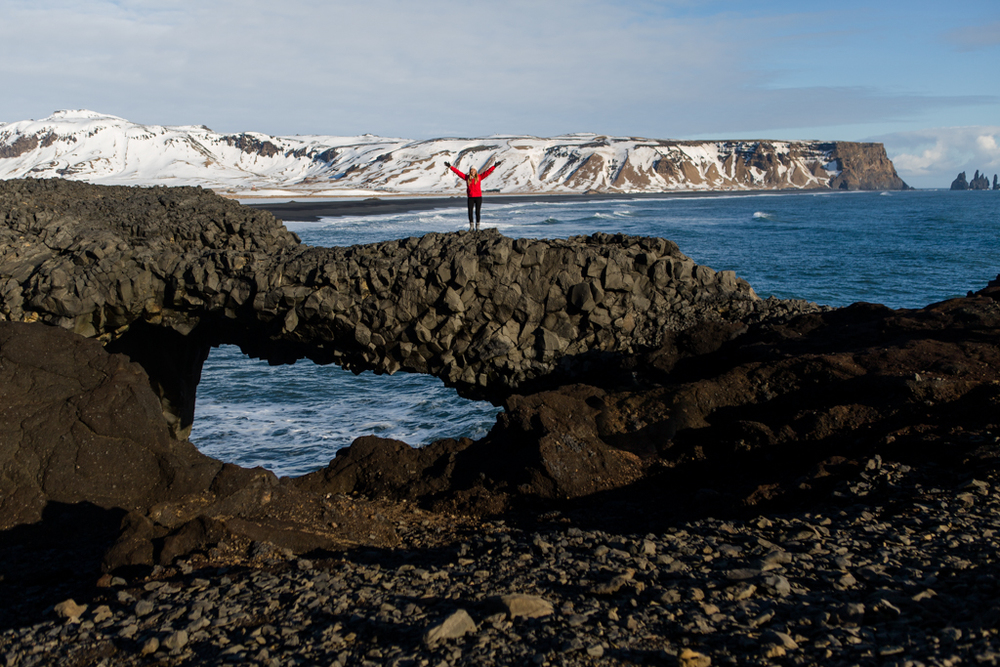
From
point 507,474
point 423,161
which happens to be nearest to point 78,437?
point 507,474

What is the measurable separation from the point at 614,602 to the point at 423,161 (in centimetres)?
17534

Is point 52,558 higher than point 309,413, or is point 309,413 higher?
point 52,558

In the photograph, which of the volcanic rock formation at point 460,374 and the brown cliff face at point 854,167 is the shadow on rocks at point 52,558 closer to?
the volcanic rock formation at point 460,374

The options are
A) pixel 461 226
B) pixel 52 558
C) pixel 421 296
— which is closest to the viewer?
pixel 52 558

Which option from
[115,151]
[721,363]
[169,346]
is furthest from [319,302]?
[115,151]

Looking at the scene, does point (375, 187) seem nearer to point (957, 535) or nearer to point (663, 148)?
point (663, 148)

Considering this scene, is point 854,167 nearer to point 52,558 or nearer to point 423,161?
point 423,161

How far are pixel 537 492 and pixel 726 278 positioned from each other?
566 cm

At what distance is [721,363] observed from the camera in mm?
8969

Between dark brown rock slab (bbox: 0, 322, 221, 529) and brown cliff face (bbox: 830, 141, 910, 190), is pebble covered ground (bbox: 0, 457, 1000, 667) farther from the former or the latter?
brown cliff face (bbox: 830, 141, 910, 190)

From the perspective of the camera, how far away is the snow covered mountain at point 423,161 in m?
159

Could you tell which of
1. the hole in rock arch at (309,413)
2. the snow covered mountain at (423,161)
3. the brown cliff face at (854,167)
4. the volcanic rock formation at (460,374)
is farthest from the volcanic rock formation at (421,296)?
the brown cliff face at (854,167)

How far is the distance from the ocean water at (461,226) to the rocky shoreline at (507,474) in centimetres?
292

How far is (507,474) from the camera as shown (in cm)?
660
